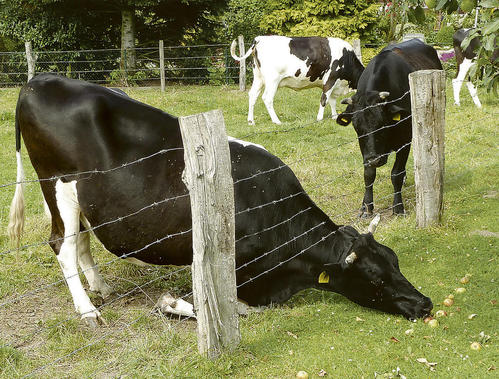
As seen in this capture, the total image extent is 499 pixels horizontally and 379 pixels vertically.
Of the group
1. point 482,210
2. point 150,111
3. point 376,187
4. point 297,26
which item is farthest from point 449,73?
point 150,111

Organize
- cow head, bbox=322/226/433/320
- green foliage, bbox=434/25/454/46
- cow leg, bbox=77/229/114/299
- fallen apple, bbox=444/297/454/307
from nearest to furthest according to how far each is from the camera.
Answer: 1. cow head, bbox=322/226/433/320
2. fallen apple, bbox=444/297/454/307
3. cow leg, bbox=77/229/114/299
4. green foliage, bbox=434/25/454/46

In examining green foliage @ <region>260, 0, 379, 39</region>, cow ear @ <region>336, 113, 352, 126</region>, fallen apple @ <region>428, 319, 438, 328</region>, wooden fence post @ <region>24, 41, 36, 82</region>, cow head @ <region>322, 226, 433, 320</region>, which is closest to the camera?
fallen apple @ <region>428, 319, 438, 328</region>

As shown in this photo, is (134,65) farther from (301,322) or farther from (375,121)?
(301,322)

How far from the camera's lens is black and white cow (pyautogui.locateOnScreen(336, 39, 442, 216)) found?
21.4ft

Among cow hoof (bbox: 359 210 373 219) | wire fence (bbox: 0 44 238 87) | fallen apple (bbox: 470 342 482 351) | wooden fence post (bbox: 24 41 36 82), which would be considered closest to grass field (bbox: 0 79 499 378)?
fallen apple (bbox: 470 342 482 351)

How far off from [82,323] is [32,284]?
0.98m

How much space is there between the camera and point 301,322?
4289mm

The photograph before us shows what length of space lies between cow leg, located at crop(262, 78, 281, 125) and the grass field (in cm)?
472

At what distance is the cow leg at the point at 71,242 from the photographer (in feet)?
15.0

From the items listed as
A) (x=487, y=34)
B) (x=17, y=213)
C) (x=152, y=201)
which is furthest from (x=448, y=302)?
(x=17, y=213)

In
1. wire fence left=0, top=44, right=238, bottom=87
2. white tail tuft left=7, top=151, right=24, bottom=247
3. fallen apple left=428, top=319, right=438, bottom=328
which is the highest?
wire fence left=0, top=44, right=238, bottom=87

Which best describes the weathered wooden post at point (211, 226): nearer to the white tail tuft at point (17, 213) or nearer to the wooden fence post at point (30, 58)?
the white tail tuft at point (17, 213)

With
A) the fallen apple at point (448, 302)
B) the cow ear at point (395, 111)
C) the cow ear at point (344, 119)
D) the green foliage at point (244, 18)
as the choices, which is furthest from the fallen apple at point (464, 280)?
the green foliage at point (244, 18)

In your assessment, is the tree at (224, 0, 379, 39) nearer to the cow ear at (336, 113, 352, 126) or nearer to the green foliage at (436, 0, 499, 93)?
the cow ear at (336, 113, 352, 126)
